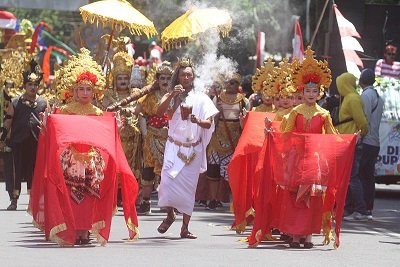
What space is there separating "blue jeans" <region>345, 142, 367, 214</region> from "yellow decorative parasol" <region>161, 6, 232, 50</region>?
2.41 meters

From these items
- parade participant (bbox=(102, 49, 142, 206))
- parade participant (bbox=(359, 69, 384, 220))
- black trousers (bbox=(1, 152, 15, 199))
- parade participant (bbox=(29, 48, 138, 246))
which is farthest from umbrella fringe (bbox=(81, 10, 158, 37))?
parade participant (bbox=(29, 48, 138, 246))

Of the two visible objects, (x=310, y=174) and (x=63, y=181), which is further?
(x=310, y=174)

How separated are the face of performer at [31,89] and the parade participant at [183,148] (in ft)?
14.5

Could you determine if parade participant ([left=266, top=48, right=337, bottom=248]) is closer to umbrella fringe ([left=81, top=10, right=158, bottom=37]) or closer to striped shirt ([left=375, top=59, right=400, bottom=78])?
umbrella fringe ([left=81, top=10, right=158, bottom=37])

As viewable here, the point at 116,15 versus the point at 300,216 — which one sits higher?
the point at 116,15

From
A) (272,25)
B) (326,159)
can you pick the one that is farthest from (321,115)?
(272,25)

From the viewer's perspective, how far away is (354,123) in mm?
18750

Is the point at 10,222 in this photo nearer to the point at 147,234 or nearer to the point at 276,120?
the point at 147,234

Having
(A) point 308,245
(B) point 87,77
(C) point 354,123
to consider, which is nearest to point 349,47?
(C) point 354,123

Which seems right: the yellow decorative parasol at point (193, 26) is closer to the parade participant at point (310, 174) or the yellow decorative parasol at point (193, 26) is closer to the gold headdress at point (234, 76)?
the gold headdress at point (234, 76)

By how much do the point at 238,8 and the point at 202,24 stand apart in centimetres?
1337

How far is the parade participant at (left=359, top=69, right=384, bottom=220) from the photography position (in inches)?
753

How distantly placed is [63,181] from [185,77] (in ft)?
5.95

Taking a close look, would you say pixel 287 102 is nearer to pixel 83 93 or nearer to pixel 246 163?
pixel 246 163
